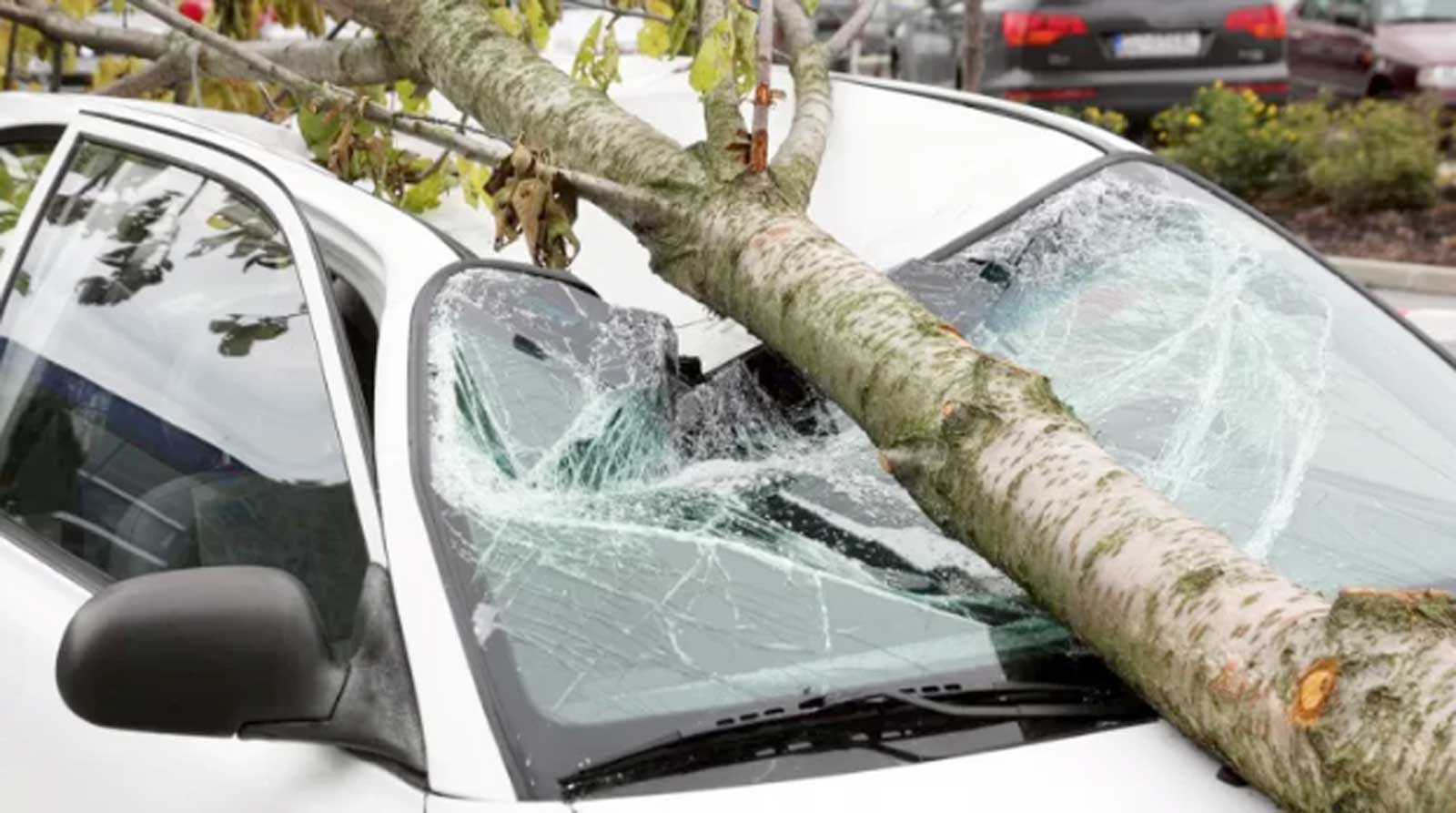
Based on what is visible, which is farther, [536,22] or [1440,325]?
[1440,325]

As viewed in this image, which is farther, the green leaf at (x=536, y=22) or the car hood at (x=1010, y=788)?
the green leaf at (x=536, y=22)

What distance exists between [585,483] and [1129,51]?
45.3 ft

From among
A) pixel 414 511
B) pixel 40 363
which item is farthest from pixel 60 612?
pixel 414 511

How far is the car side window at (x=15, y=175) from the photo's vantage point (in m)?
3.66

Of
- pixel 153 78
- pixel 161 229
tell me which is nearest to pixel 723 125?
pixel 161 229

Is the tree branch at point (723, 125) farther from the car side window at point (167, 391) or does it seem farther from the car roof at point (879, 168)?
the car side window at point (167, 391)

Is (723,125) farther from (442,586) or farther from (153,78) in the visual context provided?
(153,78)

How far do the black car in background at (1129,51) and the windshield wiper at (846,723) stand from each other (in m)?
13.5

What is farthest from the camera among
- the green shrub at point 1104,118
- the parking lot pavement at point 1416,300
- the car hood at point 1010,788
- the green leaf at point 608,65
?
the green shrub at point 1104,118

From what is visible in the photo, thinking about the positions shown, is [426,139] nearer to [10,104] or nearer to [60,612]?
[10,104]

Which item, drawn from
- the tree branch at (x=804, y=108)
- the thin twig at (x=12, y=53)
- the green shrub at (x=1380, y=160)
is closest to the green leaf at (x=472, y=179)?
the tree branch at (x=804, y=108)

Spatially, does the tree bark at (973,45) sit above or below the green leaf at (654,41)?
below

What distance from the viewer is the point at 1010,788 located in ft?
7.75

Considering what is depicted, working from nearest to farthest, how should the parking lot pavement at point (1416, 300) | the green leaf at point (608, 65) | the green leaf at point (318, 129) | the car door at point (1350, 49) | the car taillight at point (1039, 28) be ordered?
the green leaf at point (318, 129) → the green leaf at point (608, 65) → the parking lot pavement at point (1416, 300) → the car taillight at point (1039, 28) → the car door at point (1350, 49)
